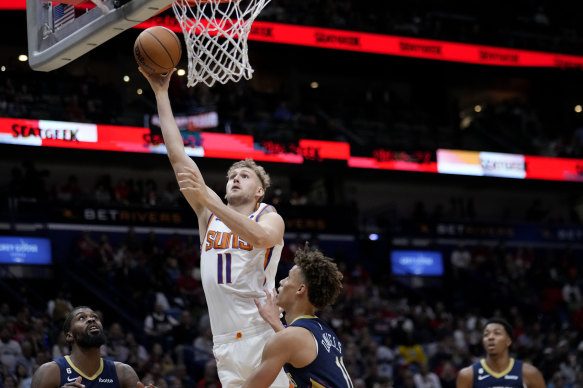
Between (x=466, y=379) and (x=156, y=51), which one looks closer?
(x=156, y=51)

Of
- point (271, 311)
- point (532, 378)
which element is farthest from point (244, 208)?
point (532, 378)

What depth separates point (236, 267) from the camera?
4973mm

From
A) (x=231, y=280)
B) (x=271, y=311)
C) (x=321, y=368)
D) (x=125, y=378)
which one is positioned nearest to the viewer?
(x=321, y=368)

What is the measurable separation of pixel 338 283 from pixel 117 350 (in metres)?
7.58

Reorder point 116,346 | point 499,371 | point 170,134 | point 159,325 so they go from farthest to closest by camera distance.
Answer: point 159,325 < point 116,346 < point 499,371 < point 170,134

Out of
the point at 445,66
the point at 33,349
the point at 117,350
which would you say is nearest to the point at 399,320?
the point at 117,350

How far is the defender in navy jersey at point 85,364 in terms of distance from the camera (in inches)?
217

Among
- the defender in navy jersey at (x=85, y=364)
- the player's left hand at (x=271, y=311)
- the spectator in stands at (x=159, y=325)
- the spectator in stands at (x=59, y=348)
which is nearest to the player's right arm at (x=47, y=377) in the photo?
the defender in navy jersey at (x=85, y=364)

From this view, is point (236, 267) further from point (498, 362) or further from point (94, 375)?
point (498, 362)

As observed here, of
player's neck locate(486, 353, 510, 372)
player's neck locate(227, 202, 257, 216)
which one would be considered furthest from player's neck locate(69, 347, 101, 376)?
player's neck locate(486, 353, 510, 372)

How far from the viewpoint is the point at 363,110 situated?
21.6 meters

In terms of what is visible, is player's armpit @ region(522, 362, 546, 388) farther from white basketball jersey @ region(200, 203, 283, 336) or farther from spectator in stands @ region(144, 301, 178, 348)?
spectator in stands @ region(144, 301, 178, 348)

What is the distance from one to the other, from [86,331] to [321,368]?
1.92 metres

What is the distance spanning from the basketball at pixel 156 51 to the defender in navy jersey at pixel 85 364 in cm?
169
